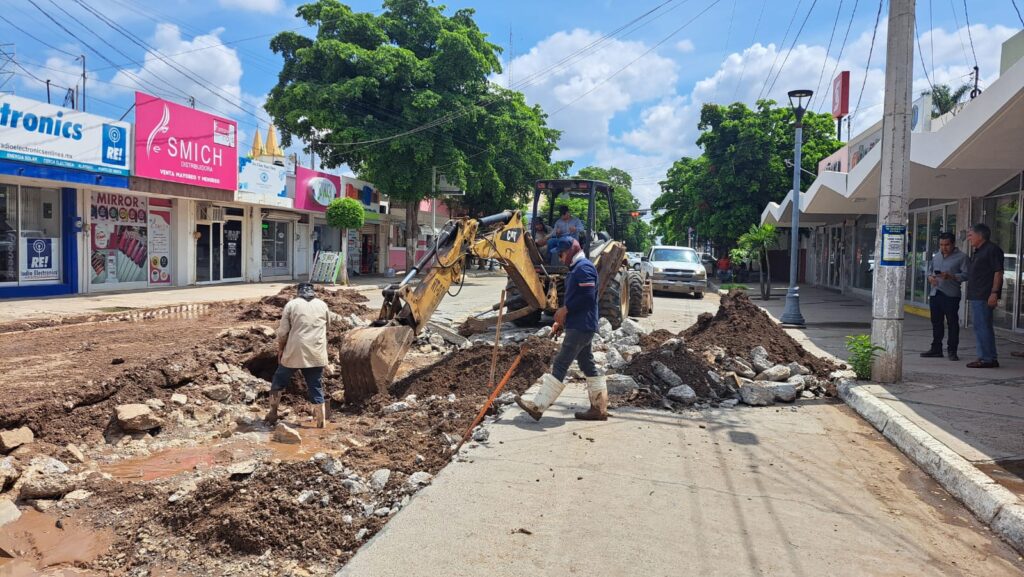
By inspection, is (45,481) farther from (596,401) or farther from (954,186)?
(954,186)

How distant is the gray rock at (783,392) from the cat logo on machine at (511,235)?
3755 millimetres

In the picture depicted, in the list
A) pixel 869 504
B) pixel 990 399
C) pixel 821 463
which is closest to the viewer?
pixel 869 504

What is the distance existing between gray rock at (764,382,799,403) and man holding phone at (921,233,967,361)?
325 cm

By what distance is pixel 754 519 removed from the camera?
401 cm

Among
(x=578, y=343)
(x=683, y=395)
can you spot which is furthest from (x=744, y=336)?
(x=578, y=343)

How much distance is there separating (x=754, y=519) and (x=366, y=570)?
2302 millimetres

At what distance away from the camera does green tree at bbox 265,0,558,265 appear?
24828 mm

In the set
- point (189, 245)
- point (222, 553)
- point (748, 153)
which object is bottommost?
point (222, 553)

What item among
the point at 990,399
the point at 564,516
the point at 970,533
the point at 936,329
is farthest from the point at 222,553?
the point at 936,329

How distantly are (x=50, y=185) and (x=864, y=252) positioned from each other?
2346cm

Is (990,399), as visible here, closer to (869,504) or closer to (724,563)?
(869,504)

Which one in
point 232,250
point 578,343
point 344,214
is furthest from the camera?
point 344,214

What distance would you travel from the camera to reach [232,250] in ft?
77.4

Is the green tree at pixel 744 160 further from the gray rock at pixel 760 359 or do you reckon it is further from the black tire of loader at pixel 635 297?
the gray rock at pixel 760 359
